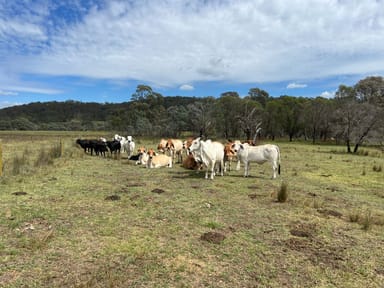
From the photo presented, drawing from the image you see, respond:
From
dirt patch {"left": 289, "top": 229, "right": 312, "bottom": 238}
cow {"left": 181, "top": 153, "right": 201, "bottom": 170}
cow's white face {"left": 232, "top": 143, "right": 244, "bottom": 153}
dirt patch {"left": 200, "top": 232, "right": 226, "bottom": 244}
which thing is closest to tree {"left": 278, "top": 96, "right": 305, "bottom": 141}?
cow {"left": 181, "top": 153, "right": 201, "bottom": 170}

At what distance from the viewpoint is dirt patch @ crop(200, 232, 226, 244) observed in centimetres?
526

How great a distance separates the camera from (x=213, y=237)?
539 cm

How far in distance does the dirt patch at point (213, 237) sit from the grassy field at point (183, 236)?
0.06 feet

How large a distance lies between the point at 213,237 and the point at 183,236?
0.55 meters

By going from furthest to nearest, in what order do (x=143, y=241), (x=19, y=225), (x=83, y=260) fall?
(x=19, y=225) < (x=143, y=241) < (x=83, y=260)

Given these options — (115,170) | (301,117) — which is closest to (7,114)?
(301,117)

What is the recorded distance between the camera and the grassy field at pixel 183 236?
4.11 meters

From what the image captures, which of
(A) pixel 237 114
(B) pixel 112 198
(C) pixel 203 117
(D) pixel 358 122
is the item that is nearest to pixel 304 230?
(B) pixel 112 198

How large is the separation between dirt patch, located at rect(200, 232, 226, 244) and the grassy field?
0.02 m

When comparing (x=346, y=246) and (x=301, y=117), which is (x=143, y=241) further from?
(x=301, y=117)

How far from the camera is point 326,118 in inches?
1996

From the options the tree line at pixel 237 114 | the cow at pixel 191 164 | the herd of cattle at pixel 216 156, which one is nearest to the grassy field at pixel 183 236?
the herd of cattle at pixel 216 156

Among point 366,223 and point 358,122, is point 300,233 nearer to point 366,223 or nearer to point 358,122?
point 366,223

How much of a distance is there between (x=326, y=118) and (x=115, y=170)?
46.5m
